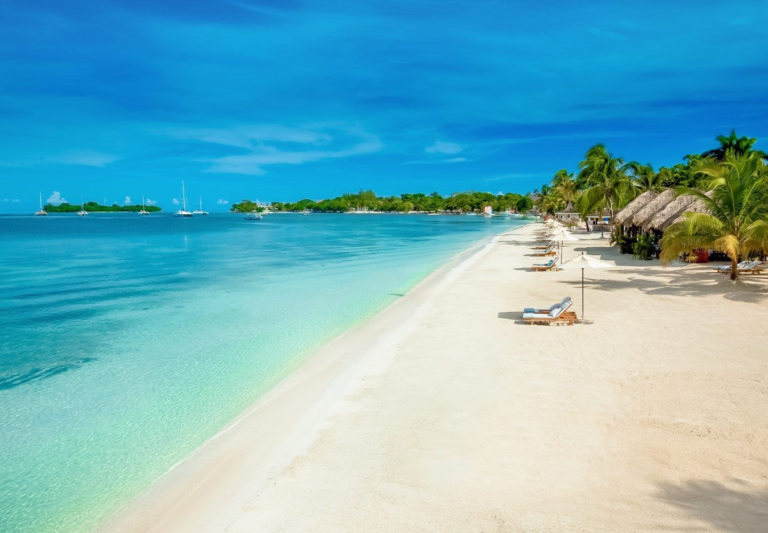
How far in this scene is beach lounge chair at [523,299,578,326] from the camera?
1053cm

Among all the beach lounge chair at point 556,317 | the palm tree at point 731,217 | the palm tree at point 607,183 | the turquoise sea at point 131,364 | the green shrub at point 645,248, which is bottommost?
the turquoise sea at point 131,364

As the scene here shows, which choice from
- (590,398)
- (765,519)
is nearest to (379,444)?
(590,398)

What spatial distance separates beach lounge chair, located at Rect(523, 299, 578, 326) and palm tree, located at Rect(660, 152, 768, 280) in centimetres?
562

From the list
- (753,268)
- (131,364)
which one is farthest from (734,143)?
(131,364)

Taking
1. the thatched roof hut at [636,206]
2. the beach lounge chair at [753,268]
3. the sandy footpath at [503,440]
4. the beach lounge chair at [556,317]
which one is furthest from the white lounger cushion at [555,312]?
the thatched roof hut at [636,206]

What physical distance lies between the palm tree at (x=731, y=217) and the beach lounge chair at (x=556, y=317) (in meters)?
5.62

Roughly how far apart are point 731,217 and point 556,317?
750 centimetres

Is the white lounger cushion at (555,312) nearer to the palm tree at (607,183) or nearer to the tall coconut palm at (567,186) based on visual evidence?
the palm tree at (607,183)

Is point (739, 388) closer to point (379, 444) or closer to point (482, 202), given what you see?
point (379, 444)

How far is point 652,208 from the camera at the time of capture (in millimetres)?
21750

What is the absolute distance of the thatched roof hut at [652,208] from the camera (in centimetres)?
2126

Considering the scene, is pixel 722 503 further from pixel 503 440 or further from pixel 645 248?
pixel 645 248

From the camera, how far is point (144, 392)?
8.16m

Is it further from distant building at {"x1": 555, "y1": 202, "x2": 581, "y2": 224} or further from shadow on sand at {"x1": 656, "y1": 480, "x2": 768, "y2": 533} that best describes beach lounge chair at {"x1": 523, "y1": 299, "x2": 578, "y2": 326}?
distant building at {"x1": 555, "y1": 202, "x2": 581, "y2": 224}
